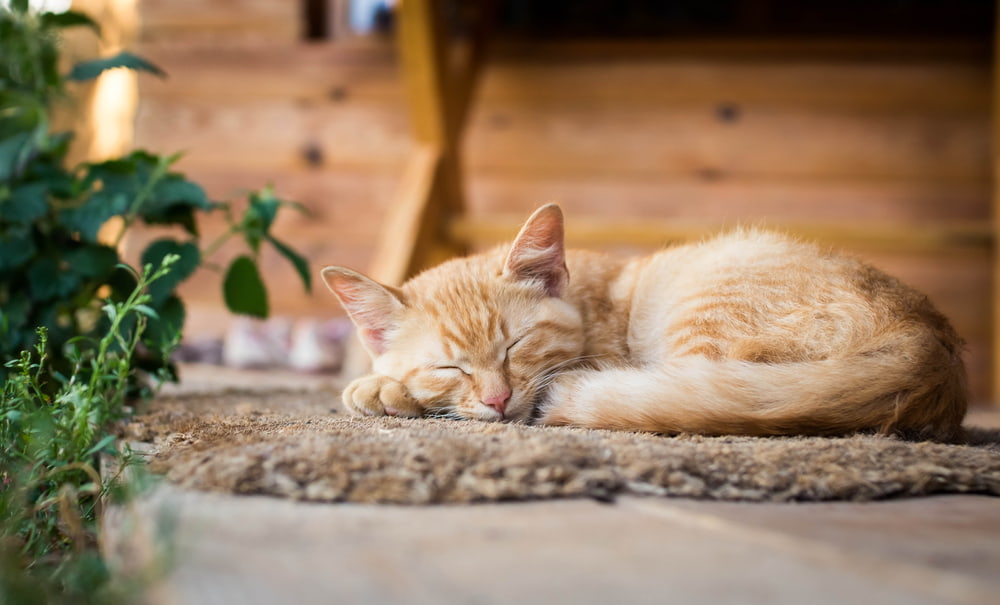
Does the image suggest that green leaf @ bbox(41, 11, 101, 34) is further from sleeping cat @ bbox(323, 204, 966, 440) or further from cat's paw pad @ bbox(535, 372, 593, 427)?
cat's paw pad @ bbox(535, 372, 593, 427)

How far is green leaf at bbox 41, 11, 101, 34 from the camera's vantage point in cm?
202

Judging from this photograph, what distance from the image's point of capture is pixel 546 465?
3.48ft

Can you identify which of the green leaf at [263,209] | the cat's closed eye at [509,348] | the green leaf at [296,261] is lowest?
the cat's closed eye at [509,348]

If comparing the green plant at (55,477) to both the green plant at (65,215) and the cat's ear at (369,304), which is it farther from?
the green plant at (65,215)

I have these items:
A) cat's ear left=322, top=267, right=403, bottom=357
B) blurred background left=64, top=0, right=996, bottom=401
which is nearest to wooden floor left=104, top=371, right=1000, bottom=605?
cat's ear left=322, top=267, right=403, bottom=357

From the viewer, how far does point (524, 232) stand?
1.76 metres

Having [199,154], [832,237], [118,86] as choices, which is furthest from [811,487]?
[118,86]

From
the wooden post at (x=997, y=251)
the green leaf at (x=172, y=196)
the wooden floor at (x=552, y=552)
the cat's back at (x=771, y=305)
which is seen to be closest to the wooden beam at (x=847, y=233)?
the wooden post at (x=997, y=251)

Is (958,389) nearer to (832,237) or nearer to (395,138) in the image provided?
(832,237)

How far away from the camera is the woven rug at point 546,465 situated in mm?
1007

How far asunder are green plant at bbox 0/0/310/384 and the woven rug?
29.7 inches

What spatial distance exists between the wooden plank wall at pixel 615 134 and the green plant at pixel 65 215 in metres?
2.02

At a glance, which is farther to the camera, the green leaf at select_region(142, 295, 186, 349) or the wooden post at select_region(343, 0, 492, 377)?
the wooden post at select_region(343, 0, 492, 377)

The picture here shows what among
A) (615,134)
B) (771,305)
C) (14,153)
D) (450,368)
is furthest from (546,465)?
(615,134)
